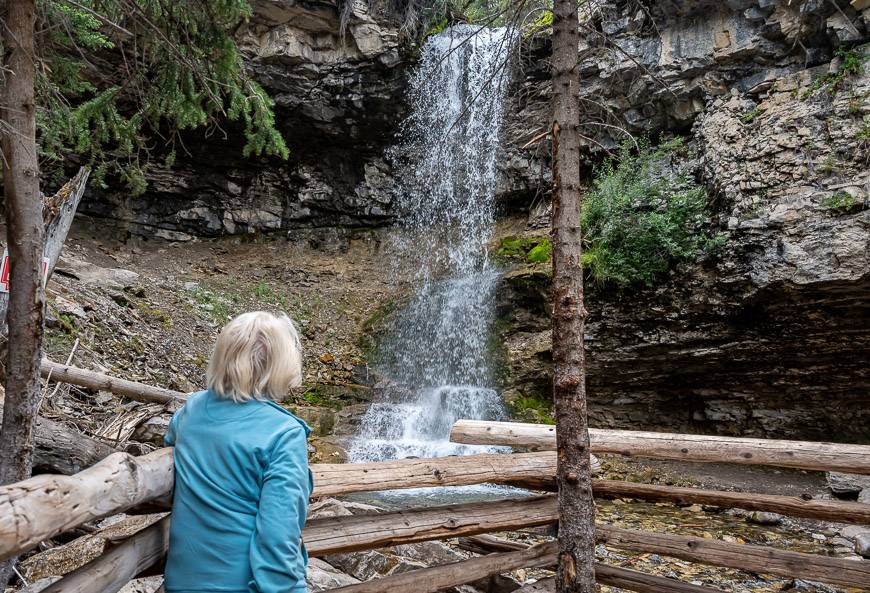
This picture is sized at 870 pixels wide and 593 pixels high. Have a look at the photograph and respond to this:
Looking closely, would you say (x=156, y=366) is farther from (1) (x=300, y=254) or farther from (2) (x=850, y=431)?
(2) (x=850, y=431)

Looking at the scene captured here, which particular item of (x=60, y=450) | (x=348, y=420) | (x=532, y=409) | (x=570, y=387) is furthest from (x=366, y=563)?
(x=532, y=409)

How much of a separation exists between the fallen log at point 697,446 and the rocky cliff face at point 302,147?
1339 cm

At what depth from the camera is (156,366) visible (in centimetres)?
1001

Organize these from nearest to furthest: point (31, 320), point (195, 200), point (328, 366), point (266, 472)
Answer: point (266, 472)
point (31, 320)
point (328, 366)
point (195, 200)

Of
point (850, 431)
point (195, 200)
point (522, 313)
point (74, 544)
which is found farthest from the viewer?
point (195, 200)

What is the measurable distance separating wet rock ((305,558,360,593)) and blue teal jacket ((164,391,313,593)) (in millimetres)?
1866

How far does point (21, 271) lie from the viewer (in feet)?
9.87

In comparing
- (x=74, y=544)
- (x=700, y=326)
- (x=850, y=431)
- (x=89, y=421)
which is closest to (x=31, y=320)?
(x=74, y=544)

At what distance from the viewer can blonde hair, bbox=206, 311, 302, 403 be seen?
193cm

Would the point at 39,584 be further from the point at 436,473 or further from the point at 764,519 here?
the point at 764,519

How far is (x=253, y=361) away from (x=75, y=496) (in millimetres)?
652

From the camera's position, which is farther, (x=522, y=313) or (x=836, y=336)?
(x=522, y=313)

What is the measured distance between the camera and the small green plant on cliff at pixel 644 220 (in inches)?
405

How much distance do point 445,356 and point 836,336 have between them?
8.10 m
